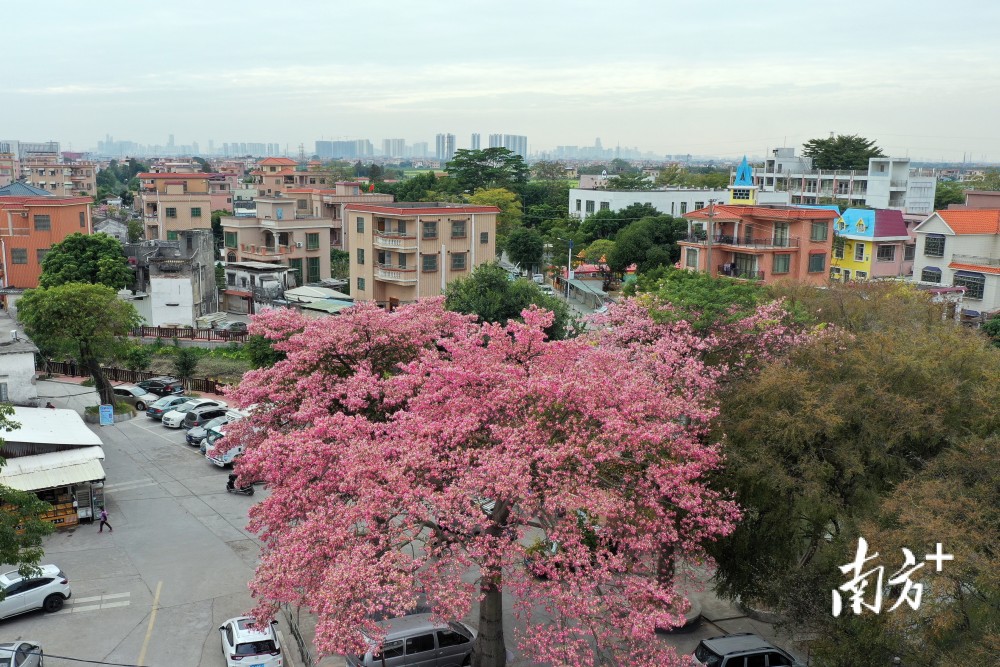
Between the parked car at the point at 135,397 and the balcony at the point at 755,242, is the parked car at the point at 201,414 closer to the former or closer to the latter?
the parked car at the point at 135,397

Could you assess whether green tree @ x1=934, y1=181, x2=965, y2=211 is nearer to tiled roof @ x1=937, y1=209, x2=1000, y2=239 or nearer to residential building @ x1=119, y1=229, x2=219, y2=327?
tiled roof @ x1=937, y1=209, x2=1000, y2=239

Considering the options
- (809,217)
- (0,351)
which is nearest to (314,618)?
(0,351)

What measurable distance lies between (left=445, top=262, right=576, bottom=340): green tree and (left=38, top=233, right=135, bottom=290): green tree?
2766cm

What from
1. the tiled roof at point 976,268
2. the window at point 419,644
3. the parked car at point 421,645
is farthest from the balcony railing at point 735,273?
the window at point 419,644

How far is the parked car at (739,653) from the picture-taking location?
1592cm

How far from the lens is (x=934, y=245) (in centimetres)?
4966

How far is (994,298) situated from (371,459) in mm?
42849

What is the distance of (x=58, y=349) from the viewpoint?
1467 inches

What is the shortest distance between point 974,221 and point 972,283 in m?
4.11

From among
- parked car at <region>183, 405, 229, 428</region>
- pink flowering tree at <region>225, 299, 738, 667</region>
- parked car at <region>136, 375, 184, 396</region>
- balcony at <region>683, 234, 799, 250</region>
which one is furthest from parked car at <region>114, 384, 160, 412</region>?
balcony at <region>683, 234, 799, 250</region>

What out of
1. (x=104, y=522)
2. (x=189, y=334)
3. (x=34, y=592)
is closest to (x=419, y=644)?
(x=34, y=592)

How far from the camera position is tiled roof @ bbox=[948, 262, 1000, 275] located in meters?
45.3

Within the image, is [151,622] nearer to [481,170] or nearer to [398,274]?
[398,274]

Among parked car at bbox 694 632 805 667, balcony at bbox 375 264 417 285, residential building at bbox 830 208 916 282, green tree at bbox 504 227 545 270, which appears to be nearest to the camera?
parked car at bbox 694 632 805 667
